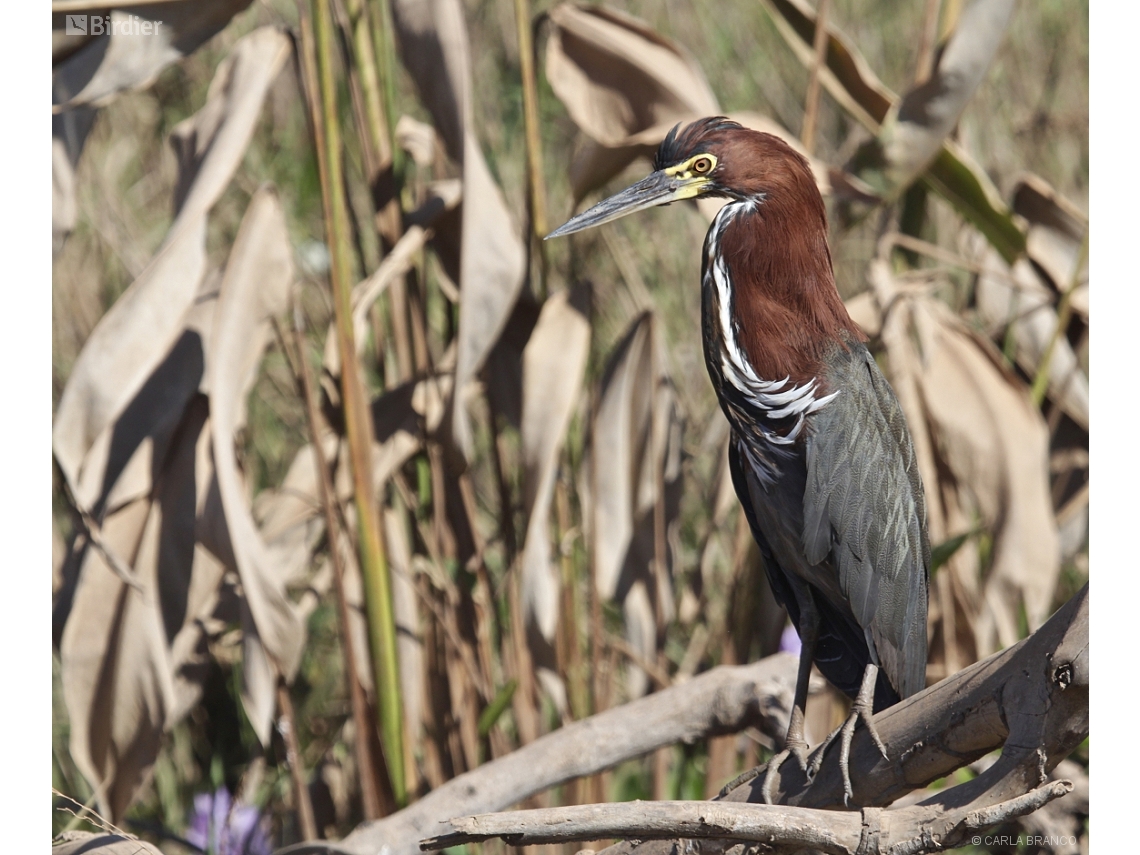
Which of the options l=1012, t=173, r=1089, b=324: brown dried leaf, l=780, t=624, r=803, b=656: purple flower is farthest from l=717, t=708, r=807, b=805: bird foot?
l=1012, t=173, r=1089, b=324: brown dried leaf

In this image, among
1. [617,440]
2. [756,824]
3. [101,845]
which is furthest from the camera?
[617,440]

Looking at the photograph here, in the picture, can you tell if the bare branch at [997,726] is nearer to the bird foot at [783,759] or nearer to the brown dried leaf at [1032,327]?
the bird foot at [783,759]

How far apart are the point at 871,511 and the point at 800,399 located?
159 mm

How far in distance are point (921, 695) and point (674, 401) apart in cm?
76

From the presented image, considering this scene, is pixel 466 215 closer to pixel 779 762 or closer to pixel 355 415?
pixel 355 415

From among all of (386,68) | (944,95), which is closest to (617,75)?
(386,68)

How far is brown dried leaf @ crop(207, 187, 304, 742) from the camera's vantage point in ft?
4.41

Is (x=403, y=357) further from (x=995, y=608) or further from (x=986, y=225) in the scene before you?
(x=995, y=608)

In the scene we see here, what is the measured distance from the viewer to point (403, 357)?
5.24 feet

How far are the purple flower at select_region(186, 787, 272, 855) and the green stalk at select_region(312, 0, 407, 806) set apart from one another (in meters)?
0.37

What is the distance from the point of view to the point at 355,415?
132 centimetres

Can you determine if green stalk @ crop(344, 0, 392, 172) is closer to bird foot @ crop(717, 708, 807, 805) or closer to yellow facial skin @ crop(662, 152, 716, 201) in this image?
yellow facial skin @ crop(662, 152, 716, 201)

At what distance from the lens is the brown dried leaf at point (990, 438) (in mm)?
1672

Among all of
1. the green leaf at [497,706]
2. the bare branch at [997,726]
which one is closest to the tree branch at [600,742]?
the green leaf at [497,706]
